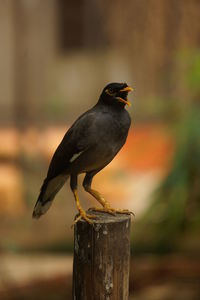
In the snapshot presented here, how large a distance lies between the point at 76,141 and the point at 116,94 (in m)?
0.26

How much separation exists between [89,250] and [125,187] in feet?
22.3

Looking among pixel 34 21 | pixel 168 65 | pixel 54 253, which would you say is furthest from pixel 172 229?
pixel 34 21

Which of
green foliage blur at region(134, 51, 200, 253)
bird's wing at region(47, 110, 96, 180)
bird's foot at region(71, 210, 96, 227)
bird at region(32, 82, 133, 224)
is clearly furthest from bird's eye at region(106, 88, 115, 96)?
green foliage blur at region(134, 51, 200, 253)

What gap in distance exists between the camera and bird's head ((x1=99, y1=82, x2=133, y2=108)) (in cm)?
308

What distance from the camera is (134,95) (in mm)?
11883

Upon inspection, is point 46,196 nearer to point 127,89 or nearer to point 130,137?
point 127,89

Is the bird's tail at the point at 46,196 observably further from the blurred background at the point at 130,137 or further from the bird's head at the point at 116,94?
the blurred background at the point at 130,137

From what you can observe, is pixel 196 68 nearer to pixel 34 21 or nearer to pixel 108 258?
pixel 108 258

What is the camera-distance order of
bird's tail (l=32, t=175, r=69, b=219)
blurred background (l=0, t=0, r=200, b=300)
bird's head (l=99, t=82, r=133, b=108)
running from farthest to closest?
blurred background (l=0, t=0, r=200, b=300) < bird's tail (l=32, t=175, r=69, b=219) < bird's head (l=99, t=82, r=133, b=108)

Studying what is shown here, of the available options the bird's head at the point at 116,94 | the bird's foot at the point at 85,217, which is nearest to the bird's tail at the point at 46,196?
Result: the bird's foot at the point at 85,217

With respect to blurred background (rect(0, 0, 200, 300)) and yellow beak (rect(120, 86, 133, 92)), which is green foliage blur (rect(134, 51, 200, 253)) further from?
yellow beak (rect(120, 86, 133, 92))

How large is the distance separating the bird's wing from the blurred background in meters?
3.05

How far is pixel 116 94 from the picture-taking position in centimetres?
312

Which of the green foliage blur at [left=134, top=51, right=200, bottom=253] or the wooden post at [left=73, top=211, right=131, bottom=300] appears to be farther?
the green foliage blur at [left=134, top=51, right=200, bottom=253]
